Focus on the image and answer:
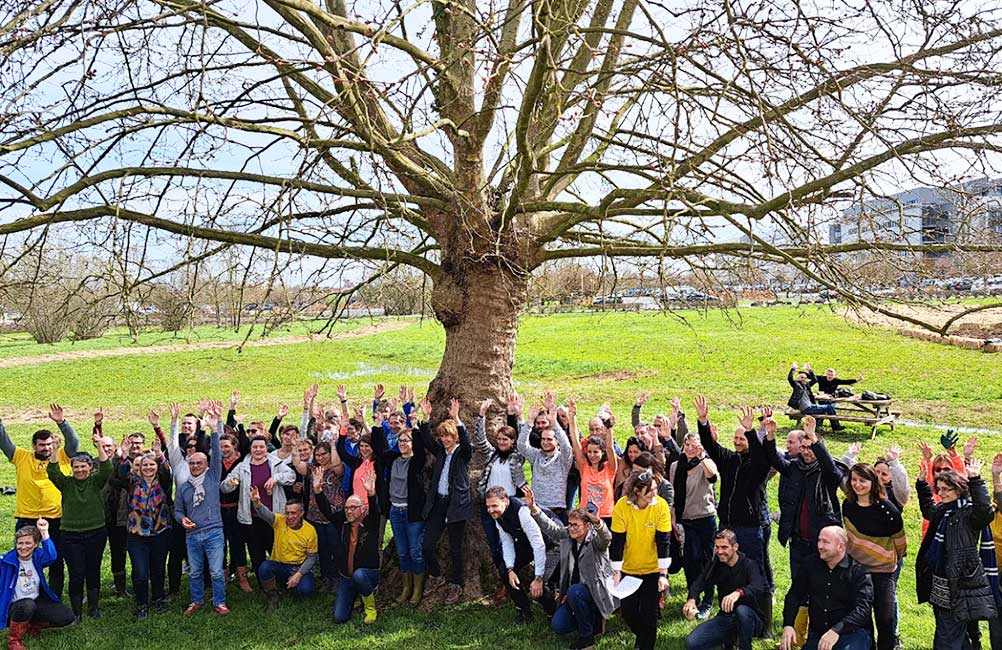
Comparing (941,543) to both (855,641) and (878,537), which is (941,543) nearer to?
(878,537)

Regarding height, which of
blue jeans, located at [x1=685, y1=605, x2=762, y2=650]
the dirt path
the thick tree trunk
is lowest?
blue jeans, located at [x1=685, y1=605, x2=762, y2=650]

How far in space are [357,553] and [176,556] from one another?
210cm

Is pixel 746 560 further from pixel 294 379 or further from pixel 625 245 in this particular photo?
pixel 294 379

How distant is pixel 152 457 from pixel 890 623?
6.65 m

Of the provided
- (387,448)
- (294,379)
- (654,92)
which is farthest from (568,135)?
(294,379)

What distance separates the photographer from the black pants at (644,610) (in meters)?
6.27

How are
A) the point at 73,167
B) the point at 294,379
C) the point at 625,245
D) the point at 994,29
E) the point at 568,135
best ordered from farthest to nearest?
the point at 294,379, the point at 568,135, the point at 625,245, the point at 73,167, the point at 994,29

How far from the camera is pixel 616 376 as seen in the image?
27250 millimetres

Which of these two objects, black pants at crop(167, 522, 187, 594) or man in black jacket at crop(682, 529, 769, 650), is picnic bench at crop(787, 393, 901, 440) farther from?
black pants at crop(167, 522, 187, 594)

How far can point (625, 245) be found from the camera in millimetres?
7559

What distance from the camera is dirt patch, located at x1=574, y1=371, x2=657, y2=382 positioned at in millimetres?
26656

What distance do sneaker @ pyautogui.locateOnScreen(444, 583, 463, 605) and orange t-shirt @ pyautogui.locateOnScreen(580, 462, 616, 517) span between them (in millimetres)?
1482

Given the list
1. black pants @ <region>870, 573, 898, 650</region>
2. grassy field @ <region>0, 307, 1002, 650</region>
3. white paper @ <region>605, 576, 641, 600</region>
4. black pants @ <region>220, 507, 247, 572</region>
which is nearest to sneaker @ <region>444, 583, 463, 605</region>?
grassy field @ <region>0, 307, 1002, 650</region>

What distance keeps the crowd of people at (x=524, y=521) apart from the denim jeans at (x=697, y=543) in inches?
0.6
